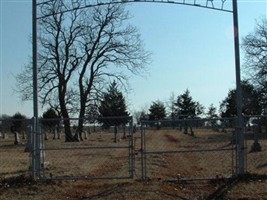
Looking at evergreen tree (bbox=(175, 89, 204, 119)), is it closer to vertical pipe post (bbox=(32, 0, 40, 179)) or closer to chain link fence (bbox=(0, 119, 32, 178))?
chain link fence (bbox=(0, 119, 32, 178))

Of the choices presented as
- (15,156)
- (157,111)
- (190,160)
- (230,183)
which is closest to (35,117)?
(230,183)

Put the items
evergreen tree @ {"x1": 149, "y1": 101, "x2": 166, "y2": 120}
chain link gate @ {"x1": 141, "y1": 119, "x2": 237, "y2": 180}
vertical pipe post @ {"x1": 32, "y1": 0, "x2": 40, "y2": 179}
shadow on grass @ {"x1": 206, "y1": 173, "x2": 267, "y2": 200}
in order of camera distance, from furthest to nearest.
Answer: evergreen tree @ {"x1": 149, "y1": 101, "x2": 166, "y2": 120}
vertical pipe post @ {"x1": 32, "y1": 0, "x2": 40, "y2": 179}
chain link gate @ {"x1": 141, "y1": 119, "x2": 237, "y2": 180}
shadow on grass @ {"x1": 206, "y1": 173, "x2": 267, "y2": 200}

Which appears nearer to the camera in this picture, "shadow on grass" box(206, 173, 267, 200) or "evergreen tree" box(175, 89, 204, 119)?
"shadow on grass" box(206, 173, 267, 200)

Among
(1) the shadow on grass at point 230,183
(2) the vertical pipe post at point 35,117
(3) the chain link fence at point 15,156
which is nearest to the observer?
(1) the shadow on grass at point 230,183

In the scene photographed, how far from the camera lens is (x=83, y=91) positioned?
2250 inches

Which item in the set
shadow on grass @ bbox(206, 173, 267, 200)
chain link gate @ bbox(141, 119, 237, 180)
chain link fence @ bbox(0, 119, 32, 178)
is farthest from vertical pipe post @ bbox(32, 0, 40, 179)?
shadow on grass @ bbox(206, 173, 267, 200)

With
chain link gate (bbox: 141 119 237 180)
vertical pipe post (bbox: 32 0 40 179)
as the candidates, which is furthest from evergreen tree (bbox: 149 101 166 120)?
vertical pipe post (bbox: 32 0 40 179)

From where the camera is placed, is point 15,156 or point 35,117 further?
point 15,156

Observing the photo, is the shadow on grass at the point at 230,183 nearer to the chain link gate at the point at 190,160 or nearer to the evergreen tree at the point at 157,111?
the chain link gate at the point at 190,160

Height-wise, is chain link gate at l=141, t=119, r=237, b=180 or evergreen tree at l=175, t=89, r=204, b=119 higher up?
evergreen tree at l=175, t=89, r=204, b=119

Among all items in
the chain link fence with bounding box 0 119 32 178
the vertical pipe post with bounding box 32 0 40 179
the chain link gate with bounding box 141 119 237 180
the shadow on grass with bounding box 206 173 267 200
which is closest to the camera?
the shadow on grass with bounding box 206 173 267 200

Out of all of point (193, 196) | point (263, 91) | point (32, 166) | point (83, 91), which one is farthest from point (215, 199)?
point (263, 91)

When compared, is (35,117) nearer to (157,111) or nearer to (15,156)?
(15,156)

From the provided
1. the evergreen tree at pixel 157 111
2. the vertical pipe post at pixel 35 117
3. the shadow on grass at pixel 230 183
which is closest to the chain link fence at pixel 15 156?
the vertical pipe post at pixel 35 117
